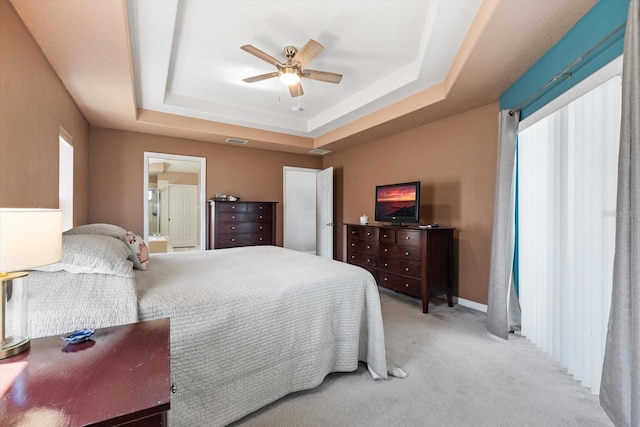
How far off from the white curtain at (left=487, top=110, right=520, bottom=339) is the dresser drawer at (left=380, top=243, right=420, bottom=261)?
0.86m

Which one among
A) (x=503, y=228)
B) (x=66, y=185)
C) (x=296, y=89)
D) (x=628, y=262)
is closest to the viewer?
(x=628, y=262)

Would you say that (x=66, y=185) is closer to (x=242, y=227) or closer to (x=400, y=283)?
(x=242, y=227)

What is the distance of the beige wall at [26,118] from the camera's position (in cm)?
172

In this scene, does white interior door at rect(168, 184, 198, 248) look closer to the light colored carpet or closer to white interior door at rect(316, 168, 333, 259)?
white interior door at rect(316, 168, 333, 259)

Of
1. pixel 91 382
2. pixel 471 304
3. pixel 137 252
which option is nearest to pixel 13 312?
pixel 91 382

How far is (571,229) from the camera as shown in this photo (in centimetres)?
208

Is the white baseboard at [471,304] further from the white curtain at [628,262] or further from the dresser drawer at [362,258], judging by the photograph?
the white curtain at [628,262]

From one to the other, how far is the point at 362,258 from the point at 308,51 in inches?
115

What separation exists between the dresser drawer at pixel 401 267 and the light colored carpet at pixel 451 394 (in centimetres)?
95

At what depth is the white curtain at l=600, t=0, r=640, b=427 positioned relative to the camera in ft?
3.93

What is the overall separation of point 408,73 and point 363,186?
2.40 metres

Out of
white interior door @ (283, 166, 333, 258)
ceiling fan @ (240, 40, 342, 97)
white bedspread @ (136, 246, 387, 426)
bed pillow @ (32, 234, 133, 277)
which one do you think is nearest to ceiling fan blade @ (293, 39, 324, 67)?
ceiling fan @ (240, 40, 342, 97)

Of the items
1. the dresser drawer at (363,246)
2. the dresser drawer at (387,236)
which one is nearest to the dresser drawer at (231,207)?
the dresser drawer at (363,246)

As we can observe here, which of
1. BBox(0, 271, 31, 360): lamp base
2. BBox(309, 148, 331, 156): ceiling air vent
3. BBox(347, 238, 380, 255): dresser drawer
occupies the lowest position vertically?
BBox(347, 238, 380, 255): dresser drawer
